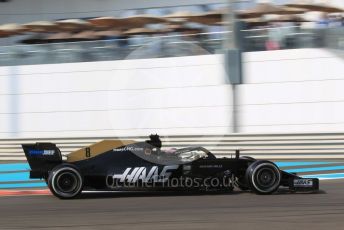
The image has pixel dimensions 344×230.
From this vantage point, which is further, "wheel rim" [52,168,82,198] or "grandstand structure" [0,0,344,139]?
"grandstand structure" [0,0,344,139]

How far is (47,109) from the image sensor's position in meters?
19.2

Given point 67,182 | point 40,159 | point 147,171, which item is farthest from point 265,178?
point 40,159

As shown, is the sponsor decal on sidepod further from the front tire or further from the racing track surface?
the front tire

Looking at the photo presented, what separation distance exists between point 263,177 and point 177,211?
6.57 feet

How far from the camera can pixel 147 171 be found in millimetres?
8930

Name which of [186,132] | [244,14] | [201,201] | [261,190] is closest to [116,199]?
[201,201]

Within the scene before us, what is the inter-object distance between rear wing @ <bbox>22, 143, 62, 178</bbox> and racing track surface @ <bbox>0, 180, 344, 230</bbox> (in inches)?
17.3

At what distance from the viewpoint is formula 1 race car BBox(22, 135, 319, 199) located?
29.3ft

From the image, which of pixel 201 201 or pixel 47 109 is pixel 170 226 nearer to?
pixel 201 201

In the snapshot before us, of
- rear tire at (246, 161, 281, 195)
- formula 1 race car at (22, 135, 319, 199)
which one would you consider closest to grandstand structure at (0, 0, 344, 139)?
formula 1 race car at (22, 135, 319, 199)

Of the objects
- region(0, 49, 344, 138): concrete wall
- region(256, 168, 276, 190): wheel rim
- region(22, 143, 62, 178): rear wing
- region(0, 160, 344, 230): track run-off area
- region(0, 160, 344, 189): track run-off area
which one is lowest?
region(0, 160, 344, 189): track run-off area

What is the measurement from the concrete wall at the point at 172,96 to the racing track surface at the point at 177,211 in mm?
6299

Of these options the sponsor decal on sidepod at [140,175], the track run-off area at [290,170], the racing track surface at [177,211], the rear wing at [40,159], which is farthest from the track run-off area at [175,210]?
the track run-off area at [290,170]

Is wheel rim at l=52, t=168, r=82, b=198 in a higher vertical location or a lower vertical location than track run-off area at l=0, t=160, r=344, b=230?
higher
